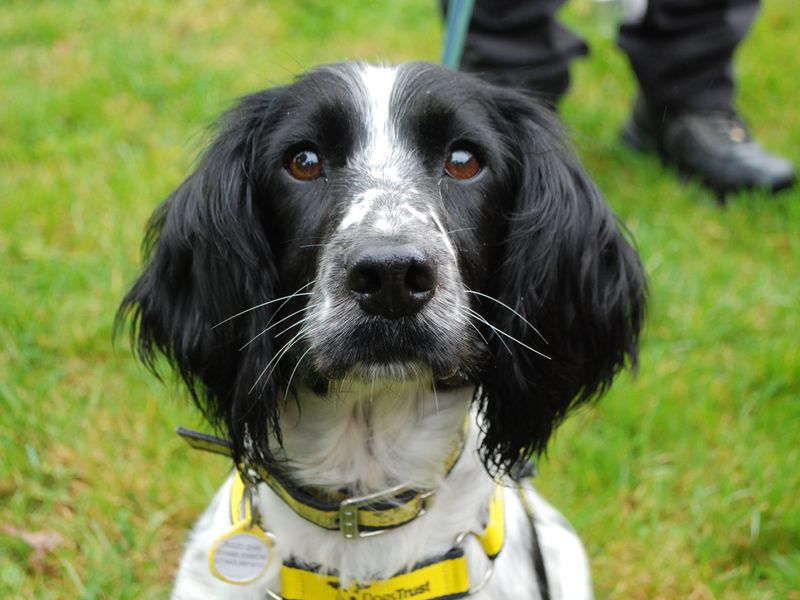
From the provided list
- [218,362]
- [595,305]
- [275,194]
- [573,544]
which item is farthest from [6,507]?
[595,305]

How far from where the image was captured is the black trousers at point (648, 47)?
4.71 m

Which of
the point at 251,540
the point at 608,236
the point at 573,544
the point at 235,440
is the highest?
the point at 608,236

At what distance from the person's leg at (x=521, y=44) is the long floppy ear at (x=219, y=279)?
237 centimetres

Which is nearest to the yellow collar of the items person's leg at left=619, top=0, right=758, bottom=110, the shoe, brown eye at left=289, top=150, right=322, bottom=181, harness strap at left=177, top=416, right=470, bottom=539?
harness strap at left=177, top=416, right=470, bottom=539

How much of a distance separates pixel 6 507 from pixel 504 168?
2.04 metres

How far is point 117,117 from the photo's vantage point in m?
5.58

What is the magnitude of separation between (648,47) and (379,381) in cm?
380

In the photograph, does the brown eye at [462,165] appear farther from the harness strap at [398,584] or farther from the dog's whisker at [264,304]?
the harness strap at [398,584]

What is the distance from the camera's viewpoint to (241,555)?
2.26 metres

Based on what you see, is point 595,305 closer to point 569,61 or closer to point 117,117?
point 569,61

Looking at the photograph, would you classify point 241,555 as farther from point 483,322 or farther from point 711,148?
point 711,148

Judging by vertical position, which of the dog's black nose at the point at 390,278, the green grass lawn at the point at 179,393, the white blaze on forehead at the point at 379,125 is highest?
the white blaze on forehead at the point at 379,125

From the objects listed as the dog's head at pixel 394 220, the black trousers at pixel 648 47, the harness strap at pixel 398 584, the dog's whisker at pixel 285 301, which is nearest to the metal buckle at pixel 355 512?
the harness strap at pixel 398 584

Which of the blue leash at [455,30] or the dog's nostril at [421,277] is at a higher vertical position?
the blue leash at [455,30]
